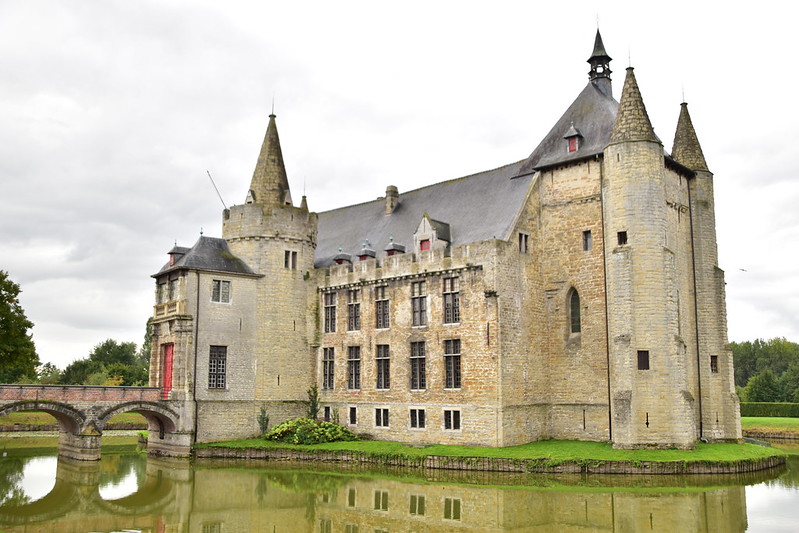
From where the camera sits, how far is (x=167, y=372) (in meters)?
39.4

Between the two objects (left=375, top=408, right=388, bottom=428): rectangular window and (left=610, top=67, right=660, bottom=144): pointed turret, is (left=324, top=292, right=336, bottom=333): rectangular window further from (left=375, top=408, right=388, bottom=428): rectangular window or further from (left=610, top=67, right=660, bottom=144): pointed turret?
(left=610, top=67, right=660, bottom=144): pointed turret

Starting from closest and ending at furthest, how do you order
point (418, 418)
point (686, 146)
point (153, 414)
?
1. point (418, 418)
2. point (153, 414)
3. point (686, 146)

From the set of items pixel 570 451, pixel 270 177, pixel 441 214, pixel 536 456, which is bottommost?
pixel 536 456

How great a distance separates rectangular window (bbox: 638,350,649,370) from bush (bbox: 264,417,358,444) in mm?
14572

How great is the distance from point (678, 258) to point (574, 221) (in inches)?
219

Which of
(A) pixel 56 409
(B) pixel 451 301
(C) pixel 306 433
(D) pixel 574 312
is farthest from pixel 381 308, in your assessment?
(A) pixel 56 409

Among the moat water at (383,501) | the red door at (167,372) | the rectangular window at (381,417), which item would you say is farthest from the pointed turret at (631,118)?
the red door at (167,372)

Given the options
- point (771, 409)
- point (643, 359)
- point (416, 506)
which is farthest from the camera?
point (771, 409)

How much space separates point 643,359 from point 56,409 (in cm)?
2648

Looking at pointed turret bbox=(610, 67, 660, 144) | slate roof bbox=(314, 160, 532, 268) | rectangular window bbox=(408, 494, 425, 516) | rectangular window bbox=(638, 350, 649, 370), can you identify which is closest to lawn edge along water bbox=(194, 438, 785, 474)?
rectangular window bbox=(638, 350, 649, 370)

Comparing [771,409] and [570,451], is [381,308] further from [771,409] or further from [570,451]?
A: [771,409]

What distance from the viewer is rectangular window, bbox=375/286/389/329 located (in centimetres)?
3844

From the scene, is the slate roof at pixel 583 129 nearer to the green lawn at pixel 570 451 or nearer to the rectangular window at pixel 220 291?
the green lawn at pixel 570 451

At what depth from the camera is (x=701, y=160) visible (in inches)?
1497
